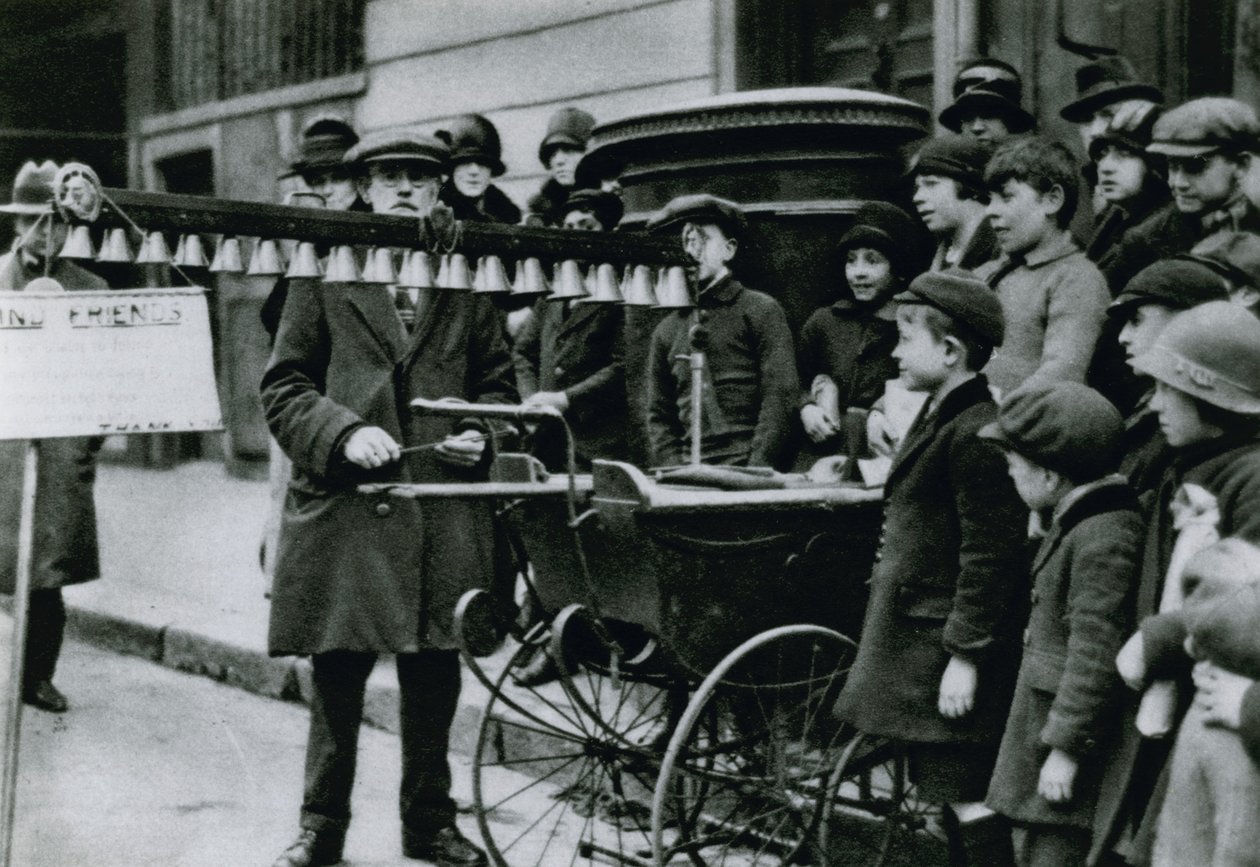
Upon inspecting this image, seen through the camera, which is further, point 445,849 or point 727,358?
point 727,358

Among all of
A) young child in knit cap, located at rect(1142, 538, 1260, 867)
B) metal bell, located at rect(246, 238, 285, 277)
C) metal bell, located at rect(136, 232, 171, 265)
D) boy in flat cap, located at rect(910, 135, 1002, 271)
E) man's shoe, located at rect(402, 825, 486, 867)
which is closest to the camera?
young child in knit cap, located at rect(1142, 538, 1260, 867)

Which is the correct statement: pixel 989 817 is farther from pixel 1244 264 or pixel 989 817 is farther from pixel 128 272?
pixel 128 272

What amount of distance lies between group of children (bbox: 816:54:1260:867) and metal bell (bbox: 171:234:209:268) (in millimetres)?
1890

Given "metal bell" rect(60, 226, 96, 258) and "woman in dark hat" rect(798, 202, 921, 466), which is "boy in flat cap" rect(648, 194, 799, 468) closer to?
"woman in dark hat" rect(798, 202, 921, 466)

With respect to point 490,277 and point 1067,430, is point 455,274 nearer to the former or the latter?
point 490,277

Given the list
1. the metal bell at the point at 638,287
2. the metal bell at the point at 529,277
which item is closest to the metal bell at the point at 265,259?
the metal bell at the point at 529,277

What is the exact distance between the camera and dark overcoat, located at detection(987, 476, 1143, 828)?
10.6 ft

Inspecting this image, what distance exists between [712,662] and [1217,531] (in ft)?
4.64

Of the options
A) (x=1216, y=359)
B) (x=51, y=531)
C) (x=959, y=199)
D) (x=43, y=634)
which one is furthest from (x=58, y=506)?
(x=1216, y=359)

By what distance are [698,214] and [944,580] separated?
180 centimetres

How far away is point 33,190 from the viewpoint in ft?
17.5

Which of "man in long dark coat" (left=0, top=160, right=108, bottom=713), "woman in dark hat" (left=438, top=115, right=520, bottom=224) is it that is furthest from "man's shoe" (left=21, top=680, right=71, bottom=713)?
"woman in dark hat" (left=438, top=115, right=520, bottom=224)

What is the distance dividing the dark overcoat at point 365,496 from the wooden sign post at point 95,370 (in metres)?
0.86

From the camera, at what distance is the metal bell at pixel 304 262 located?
4206 millimetres
